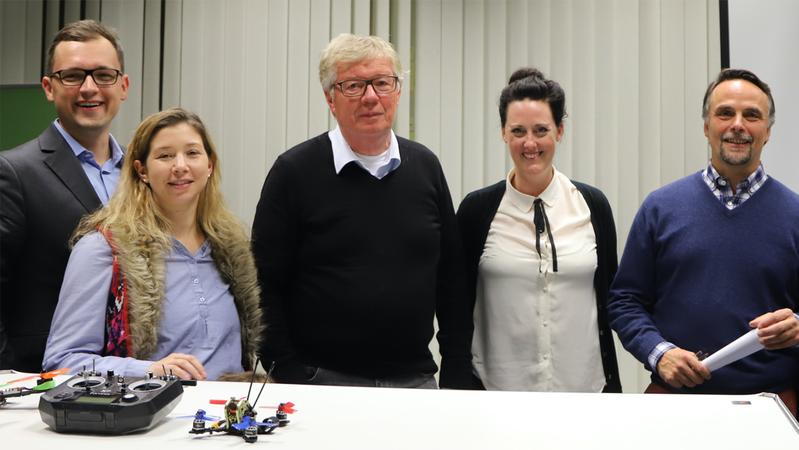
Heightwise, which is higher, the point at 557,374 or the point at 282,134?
the point at 282,134

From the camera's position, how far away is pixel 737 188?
7.18 feet

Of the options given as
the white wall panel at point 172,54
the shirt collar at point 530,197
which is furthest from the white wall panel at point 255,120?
the shirt collar at point 530,197

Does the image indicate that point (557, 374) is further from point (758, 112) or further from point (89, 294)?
point (89, 294)

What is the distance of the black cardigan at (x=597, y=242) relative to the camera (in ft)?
7.54

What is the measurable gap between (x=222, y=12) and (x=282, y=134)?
2.22ft

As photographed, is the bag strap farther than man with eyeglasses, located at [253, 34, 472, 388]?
No

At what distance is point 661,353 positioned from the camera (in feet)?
6.70

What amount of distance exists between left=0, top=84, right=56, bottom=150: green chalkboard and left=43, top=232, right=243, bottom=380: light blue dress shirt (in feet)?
7.13

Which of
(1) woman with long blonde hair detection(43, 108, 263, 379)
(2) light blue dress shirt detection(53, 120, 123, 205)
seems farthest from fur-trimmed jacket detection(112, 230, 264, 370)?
(2) light blue dress shirt detection(53, 120, 123, 205)

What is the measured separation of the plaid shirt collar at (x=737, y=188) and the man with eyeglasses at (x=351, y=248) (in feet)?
2.62

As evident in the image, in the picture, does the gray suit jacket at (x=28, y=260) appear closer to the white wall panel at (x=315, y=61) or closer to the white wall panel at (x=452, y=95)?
the white wall panel at (x=315, y=61)

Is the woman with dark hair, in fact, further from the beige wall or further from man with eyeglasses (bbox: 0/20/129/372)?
the beige wall

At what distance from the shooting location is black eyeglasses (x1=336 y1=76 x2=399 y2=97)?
6.91ft

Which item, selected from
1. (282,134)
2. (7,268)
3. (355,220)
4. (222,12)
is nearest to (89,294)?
(7,268)
